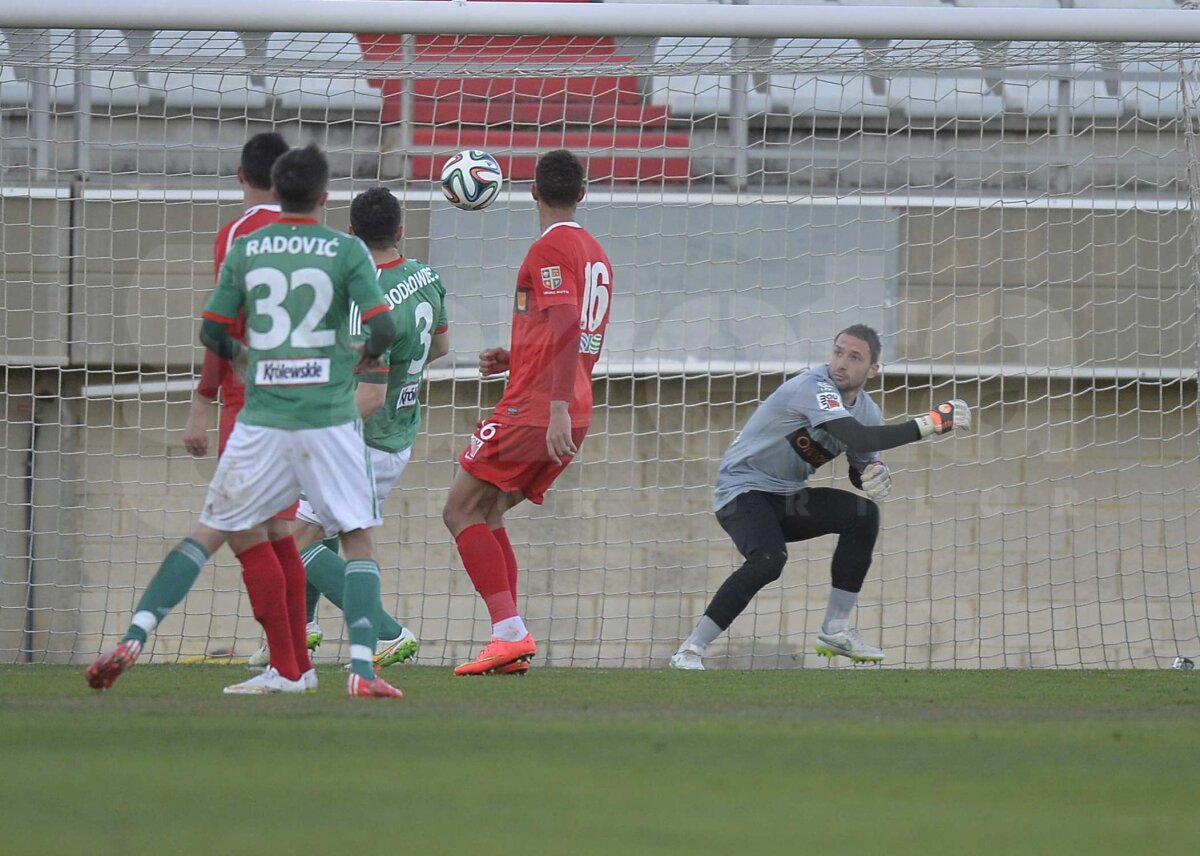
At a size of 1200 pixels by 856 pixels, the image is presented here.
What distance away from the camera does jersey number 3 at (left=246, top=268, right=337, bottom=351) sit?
3.79 metres

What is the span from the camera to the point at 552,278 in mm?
4871

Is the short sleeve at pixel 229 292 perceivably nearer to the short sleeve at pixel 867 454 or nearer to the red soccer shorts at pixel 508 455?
the red soccer shorts at pixel 508 455

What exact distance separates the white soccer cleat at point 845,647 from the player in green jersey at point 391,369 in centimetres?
168

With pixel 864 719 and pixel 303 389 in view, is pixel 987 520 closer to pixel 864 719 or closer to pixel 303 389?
pixel 864 719

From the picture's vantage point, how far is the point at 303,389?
12.4 feet

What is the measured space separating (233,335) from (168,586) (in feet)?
2.30

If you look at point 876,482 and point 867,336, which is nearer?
point 876,482

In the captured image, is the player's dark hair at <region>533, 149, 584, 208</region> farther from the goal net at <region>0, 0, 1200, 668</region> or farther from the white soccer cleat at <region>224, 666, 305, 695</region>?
the goal net at <region>0, 0, 1200, 668</region>

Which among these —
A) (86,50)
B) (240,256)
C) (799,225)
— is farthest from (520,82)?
(240,256)

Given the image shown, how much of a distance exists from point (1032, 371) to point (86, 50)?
15.7 feet

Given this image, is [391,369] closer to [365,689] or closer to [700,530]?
[365,689]

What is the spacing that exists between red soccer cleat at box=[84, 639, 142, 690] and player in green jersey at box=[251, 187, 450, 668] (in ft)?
4.25

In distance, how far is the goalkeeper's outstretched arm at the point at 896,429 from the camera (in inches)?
208

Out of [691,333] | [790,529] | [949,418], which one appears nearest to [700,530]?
[691,333]
